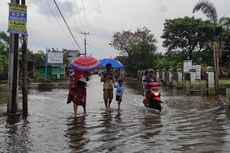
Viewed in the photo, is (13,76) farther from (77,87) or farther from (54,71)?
(54,71)

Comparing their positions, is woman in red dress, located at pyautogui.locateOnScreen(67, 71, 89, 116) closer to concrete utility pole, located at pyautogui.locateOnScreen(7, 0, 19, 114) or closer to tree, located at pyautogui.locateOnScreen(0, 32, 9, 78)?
concrete utility pole, located at pyautogui.locateOnScreen(7, 0, 19, 114)

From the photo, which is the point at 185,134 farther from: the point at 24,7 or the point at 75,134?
the point at 24,7

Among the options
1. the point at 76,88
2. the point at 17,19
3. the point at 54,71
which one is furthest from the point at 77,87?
the point at 54,71

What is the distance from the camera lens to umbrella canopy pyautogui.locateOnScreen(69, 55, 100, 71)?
12.2 m

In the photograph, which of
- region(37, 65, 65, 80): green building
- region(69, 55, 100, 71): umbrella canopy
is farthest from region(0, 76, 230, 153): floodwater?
region(37, 65, 65, 80): green building

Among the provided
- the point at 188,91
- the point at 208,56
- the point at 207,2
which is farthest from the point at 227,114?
the point at 208,56

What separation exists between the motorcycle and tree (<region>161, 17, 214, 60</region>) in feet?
119

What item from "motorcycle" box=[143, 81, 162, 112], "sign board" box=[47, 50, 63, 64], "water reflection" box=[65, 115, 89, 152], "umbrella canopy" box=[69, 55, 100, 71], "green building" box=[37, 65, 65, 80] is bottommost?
"water reflection" box=[65, 115, 89, 152]

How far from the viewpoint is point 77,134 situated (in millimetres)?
8820

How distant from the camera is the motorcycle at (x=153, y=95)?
1345cm

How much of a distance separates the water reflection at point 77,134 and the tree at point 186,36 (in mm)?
39196

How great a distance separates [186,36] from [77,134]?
43032mm

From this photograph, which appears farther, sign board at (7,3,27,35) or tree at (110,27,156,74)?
tree at (110,27,156,74)

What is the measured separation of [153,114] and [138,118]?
1156mm
